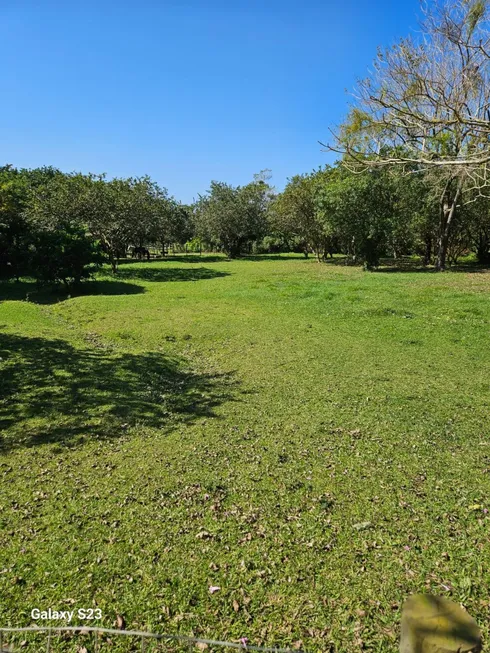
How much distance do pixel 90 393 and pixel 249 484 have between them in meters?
4.20

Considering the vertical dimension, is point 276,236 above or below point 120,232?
above

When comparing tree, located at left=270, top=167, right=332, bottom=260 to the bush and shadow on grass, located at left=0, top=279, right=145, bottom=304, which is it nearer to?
shadow on grass, located at left=0, top=279, right=145, bottom=304

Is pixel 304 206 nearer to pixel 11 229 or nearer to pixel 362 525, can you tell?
pixel 11 229

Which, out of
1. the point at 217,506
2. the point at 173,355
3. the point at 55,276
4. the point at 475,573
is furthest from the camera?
the point at 55,276

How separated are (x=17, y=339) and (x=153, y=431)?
7028 millimetres

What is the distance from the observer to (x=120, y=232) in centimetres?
2906

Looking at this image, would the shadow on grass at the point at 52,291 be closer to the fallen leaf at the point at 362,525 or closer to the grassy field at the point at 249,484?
the grassy field at the point at 249,484

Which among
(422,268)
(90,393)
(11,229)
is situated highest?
(11,229)

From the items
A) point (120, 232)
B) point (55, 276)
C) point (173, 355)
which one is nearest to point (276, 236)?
point (120, 232)

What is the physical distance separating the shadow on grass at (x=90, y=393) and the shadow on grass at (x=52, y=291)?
9.22 meters

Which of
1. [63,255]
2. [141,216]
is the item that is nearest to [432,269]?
[141,216]

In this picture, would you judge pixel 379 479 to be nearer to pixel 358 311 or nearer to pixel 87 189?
pixel 358 311

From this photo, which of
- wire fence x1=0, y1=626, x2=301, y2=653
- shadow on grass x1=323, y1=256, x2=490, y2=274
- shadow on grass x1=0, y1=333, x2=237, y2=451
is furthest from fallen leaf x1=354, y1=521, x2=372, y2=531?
shadow on grass x1=323, y1=256, x2=490, y2=274

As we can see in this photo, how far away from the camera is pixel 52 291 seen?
66.7ft
